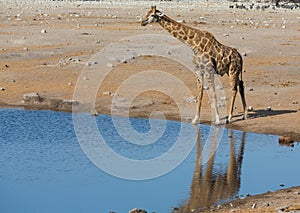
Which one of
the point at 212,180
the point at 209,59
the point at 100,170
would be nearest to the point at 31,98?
the point at 209,59

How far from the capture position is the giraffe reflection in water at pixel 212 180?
10.5m

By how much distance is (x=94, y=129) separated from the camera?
1510 centimetres

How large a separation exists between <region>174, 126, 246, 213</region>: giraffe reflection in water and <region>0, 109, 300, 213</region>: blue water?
7 centimetres

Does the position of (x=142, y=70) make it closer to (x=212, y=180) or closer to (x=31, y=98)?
(x=31, y=98)

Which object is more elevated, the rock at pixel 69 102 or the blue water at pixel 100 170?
the rock at pixel 69 102

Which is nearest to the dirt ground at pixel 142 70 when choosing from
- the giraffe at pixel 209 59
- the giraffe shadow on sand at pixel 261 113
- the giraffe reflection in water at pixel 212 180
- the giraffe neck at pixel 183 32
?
the giraffe shadow on sand at pixel 261 113

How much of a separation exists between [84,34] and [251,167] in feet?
64.1

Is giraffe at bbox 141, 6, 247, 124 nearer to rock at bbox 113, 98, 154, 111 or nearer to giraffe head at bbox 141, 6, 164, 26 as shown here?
giraffe head at bbox 141, 6, 164, 26

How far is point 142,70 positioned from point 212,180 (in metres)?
10.6

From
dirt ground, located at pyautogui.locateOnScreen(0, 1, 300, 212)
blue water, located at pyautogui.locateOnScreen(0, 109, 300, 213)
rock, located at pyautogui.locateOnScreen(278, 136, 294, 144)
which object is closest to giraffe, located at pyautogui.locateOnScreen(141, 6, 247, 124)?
dirt ground, located at pyautogui.locateOnScreen(0, 1, 300, 212)

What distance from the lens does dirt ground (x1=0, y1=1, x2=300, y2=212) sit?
55.0 feet

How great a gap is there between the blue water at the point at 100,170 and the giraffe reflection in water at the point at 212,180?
7 cm

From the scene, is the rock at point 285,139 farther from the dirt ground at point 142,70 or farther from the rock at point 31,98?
the rock at point 31,98

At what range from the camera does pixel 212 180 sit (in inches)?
460
